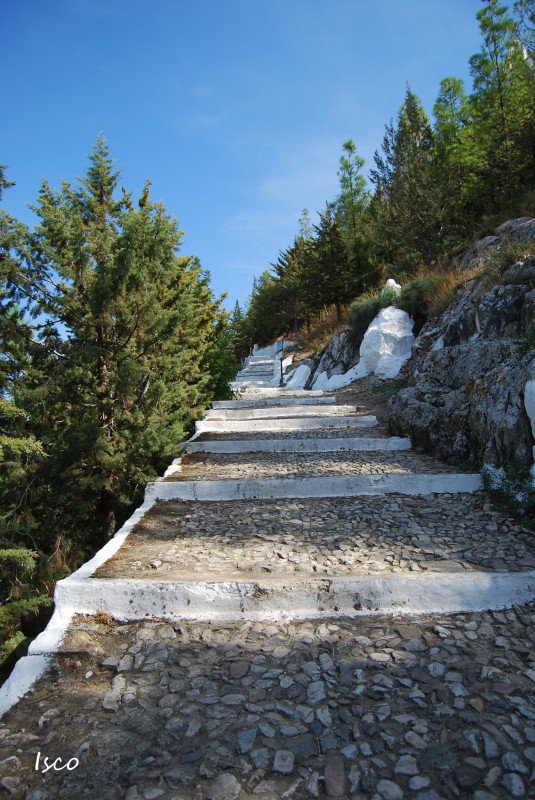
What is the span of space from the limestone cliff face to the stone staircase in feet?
2.50

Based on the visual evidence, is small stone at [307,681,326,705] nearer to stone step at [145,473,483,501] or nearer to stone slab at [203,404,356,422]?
stone step at [145,473,483,501]

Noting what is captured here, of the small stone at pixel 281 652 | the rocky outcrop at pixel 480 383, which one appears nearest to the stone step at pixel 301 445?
the rocky outcrop at pixel 480 383

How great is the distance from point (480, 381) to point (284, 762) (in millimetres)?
5279

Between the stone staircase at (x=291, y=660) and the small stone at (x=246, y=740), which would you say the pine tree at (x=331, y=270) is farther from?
the small stone at (x=246, y=740)

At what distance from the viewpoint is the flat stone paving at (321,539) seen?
3.76 m

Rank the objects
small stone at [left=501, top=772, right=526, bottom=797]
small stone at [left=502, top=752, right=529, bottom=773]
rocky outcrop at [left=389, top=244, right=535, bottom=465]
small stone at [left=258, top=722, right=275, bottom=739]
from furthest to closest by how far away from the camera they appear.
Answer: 1. rocky outcrop at [left=389, top=244, right=535, bottom=465]
2. small stone at [left=258, top=722, right=275, bottom=739]
3. small stone at [left=502, top=752, right=529, bottom=773]
4. small stone at [left=501, top=772, right=526, bottom=797]

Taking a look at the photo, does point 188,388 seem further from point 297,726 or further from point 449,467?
point 297,726

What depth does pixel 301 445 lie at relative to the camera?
7.86 meters

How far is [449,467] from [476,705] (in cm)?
406

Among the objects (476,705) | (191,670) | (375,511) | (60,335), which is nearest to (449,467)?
(375,511)

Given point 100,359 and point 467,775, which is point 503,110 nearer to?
point 100,359

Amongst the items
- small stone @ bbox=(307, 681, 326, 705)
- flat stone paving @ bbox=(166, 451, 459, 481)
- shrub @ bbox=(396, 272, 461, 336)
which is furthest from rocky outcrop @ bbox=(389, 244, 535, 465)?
small stone @ bbox=(307, 681, 326, 705)

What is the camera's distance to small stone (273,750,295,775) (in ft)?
6.63

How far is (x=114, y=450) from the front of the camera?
18.7 ft
